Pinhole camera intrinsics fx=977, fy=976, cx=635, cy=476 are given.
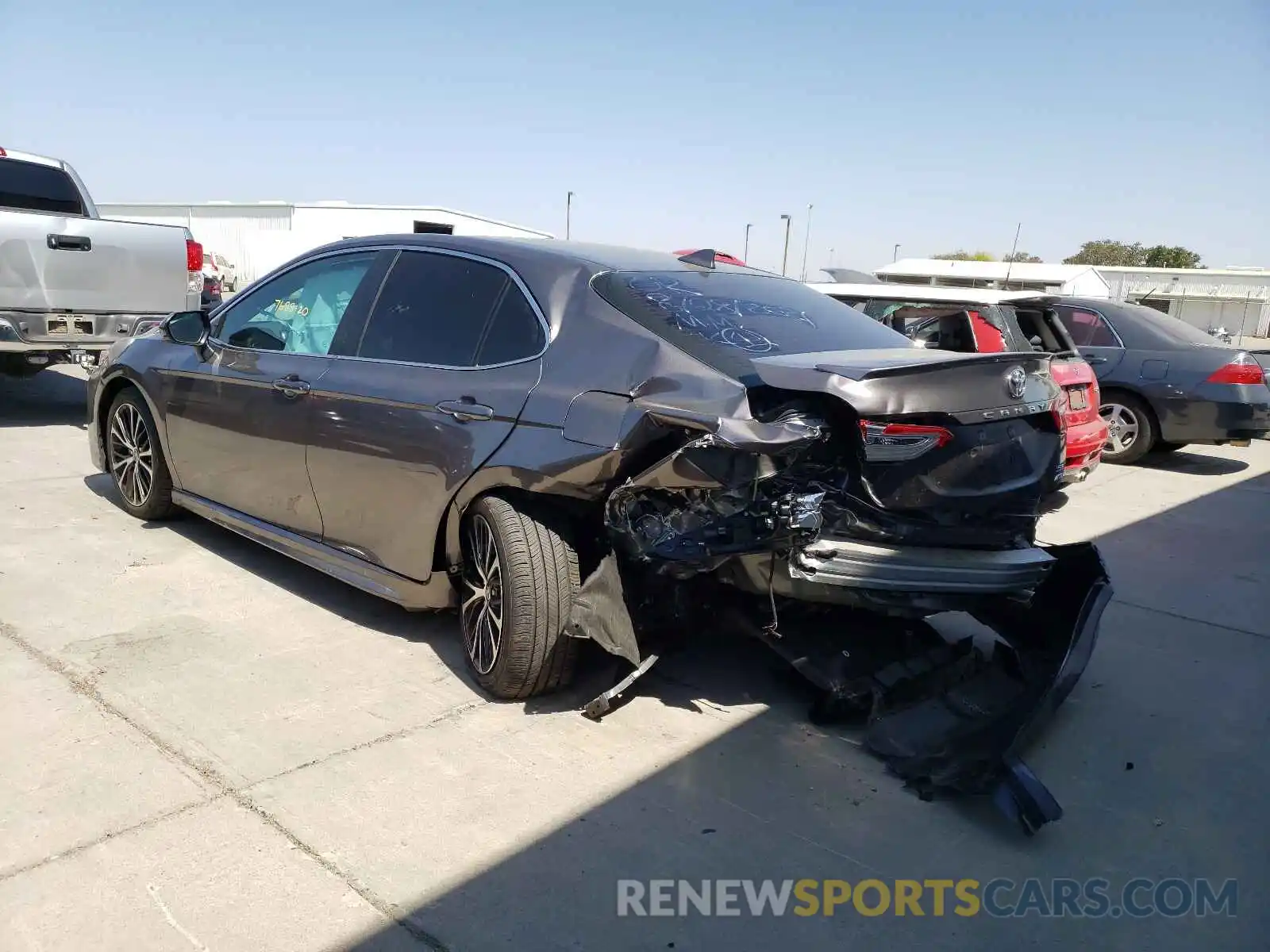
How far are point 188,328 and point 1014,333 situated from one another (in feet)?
18.9

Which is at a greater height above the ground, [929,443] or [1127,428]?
[929,443]

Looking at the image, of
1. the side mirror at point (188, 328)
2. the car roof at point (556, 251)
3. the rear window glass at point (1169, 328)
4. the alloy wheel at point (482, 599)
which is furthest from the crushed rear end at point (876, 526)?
the rear window glass at point (1169, 328)

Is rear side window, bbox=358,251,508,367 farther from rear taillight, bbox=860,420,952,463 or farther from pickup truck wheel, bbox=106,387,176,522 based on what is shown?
pickup truck wheel, bbox=106,387,176,522

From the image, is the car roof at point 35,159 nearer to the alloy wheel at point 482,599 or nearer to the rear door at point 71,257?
the rear door at point 71,257

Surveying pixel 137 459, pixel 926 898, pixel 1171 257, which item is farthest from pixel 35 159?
pixel 1171 257

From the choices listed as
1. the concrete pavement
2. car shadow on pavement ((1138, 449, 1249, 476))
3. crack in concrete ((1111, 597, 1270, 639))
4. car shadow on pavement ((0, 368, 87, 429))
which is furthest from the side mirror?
car shadow on pavement ((1138, 449, 1249, 476))

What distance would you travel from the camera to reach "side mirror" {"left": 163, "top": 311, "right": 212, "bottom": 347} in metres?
5.11

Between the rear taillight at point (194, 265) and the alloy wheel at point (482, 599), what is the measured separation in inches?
254

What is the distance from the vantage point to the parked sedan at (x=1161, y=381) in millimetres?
8820

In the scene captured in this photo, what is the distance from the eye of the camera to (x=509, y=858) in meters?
2.70

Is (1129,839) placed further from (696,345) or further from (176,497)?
(176,497)

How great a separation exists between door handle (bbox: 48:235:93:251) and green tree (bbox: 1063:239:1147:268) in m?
80.1

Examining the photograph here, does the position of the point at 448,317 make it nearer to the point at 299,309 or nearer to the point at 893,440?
the point at 299,309

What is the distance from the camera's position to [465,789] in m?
3.04
